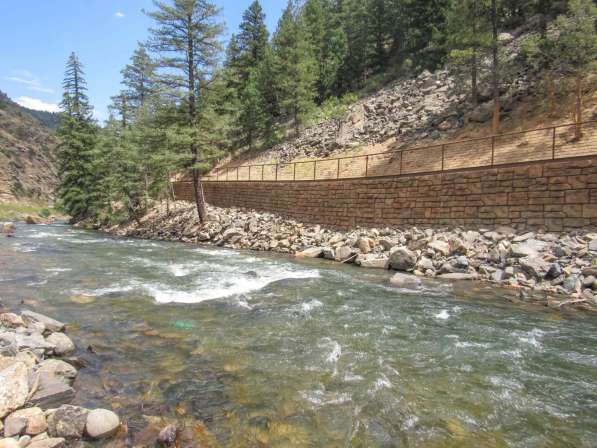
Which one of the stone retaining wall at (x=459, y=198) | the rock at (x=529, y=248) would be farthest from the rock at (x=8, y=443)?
the stone retaining wall at (x=459, y=198)

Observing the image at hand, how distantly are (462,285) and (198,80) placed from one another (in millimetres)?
19991

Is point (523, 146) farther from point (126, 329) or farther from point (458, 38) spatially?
point (126, 329)

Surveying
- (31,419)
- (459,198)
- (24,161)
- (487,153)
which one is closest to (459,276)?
(459,198)

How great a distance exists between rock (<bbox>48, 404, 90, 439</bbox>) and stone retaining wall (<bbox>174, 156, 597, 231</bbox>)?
13763 mm

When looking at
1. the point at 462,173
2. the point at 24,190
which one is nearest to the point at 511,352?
the point at 462,173

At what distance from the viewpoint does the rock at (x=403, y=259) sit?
13.0m

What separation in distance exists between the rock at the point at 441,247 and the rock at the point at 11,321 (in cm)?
1223

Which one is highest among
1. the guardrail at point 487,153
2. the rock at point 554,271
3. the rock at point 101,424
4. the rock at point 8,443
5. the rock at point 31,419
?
the guardrail at point 487,153

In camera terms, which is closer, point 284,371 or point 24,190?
point 284,371

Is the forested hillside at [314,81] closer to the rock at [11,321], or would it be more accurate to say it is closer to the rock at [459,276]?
the rock at [459,276]

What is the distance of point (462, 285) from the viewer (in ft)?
35.2

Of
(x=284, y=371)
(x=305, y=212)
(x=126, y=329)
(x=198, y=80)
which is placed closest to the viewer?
(x=284, y=371)

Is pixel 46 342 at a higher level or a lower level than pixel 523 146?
lower

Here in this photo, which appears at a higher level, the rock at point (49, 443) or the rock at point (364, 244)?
the rock at point (364, 244)
